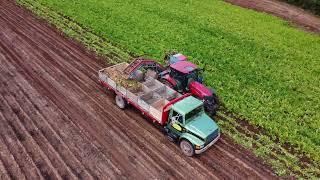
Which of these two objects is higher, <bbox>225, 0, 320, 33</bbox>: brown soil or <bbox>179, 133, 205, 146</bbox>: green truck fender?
<bbox>179, 133, 205, 146</bbox>: green truck fender

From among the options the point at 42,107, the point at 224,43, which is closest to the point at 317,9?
the point at 224,43

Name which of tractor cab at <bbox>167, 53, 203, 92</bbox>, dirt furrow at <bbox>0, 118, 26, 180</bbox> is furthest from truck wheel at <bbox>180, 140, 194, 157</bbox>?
dirt furrow at <bbox>0, 118, 26, 180</bbox>

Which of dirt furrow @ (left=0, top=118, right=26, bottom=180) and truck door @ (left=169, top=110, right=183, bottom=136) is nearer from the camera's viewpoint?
dirt furrow @ (left=0, top=118, right=26, bottom=180)

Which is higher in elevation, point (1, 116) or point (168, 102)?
point (168, 102)

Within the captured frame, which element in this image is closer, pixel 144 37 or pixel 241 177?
pixel 241 177

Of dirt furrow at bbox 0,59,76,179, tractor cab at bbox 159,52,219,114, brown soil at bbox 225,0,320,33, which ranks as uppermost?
tractor cab at bbox 159,52,219,114

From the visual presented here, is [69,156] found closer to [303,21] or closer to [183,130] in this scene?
[183,130]

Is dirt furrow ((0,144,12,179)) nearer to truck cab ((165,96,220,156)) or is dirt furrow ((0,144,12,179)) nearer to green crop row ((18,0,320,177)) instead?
truck cab ((165,96,220,156))
